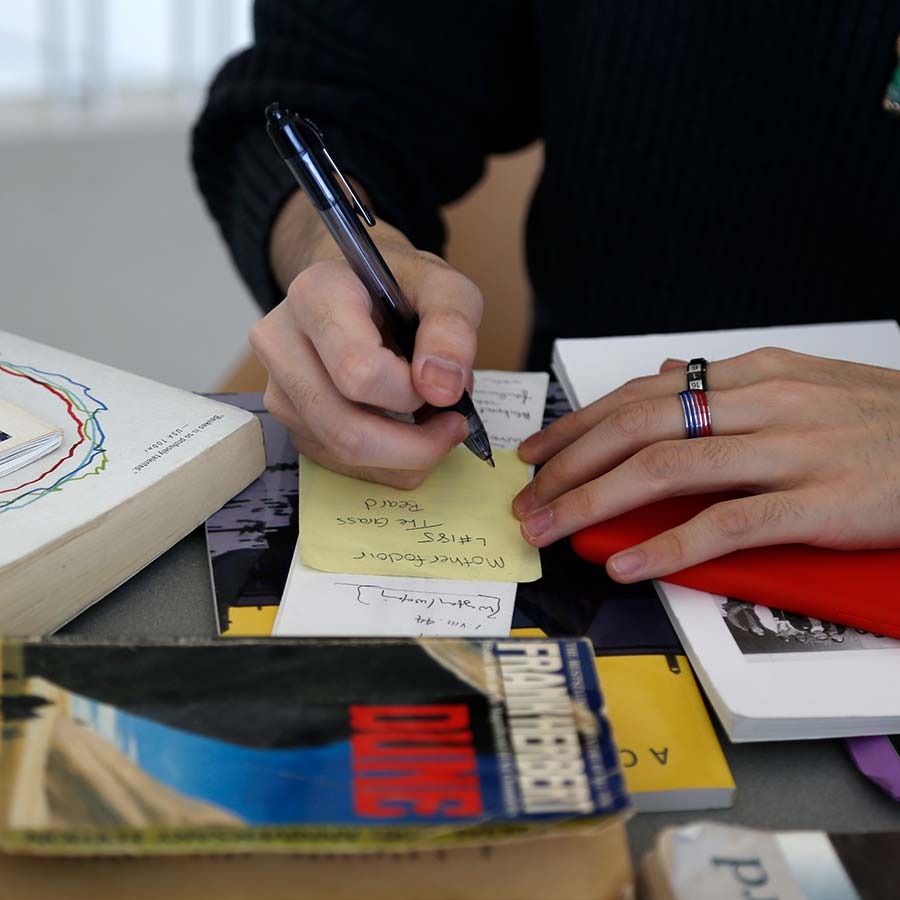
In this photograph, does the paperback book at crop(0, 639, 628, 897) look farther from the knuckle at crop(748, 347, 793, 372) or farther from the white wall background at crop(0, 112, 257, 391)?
the white wall background at crop(0, 112, 257, 391)

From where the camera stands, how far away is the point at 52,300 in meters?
1.97

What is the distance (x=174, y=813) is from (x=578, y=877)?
137 mm

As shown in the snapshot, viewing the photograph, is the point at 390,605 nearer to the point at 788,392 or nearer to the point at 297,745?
the point at 297,745

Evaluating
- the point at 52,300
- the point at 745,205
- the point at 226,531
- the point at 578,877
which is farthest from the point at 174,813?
the point at 52,300

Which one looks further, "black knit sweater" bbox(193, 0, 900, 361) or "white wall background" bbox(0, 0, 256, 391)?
"white wall background" bbox(0, 0, 256, 391)

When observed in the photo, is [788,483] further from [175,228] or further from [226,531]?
[175,228]

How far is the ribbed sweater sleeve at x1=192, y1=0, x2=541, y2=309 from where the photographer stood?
37.1 inches

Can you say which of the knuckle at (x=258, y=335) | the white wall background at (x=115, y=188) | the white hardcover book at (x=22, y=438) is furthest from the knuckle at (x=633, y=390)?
the white wall background at (x=115, y=188)

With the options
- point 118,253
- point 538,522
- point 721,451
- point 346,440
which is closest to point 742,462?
point 721,451

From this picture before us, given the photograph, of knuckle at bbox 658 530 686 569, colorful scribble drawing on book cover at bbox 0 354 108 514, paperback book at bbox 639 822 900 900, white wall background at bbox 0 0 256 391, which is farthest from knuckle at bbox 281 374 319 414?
white wall background at bbox 0 0 256 391

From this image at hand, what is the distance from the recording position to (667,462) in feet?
1.75

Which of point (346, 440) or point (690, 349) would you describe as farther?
point (690, 349)

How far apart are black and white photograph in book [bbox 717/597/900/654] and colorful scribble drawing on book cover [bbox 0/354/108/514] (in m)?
0.33

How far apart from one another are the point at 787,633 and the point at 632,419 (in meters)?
0.15
